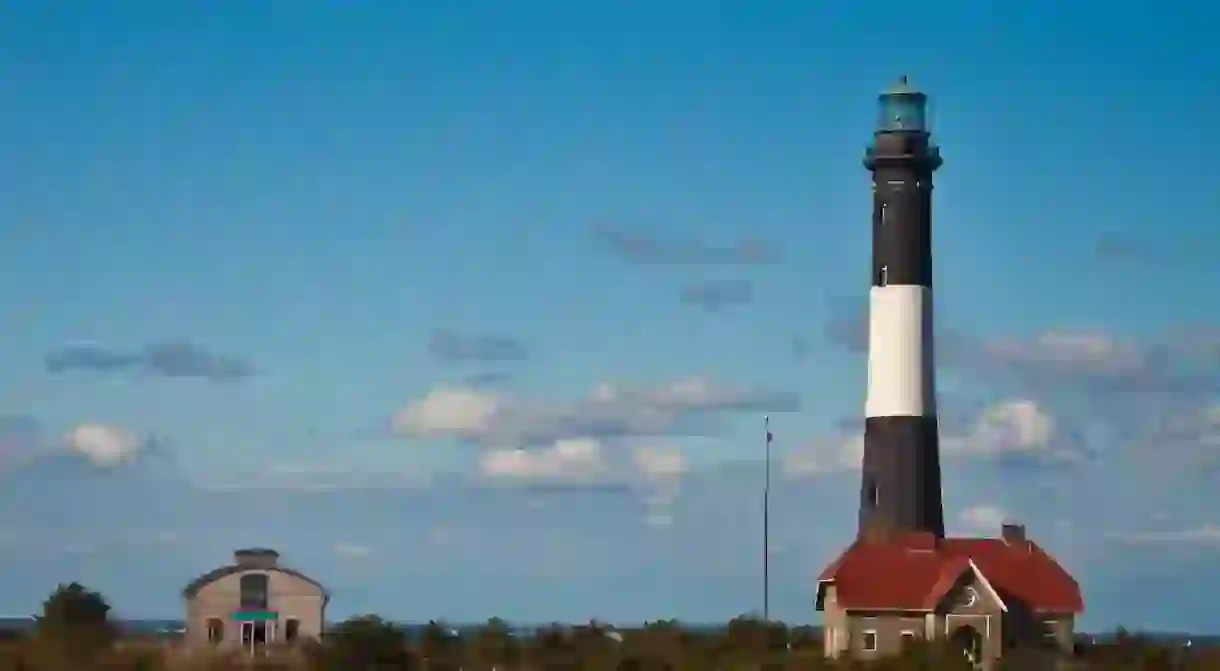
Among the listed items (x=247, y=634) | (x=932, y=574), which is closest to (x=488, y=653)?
(x=247, y=634)

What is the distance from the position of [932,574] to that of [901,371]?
571cm

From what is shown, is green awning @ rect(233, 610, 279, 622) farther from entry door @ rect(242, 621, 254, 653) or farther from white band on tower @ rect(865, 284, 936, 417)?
white band on tower @ rect(865, 284, 936, 417)

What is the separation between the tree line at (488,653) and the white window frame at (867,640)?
1.32 m

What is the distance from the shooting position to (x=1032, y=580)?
6300 cm

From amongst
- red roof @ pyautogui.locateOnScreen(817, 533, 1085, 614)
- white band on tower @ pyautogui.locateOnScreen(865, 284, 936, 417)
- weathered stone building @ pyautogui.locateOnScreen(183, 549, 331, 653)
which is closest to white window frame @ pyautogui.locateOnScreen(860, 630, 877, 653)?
red roof @ pyautogui.locateOnScreen(817, 533, 1085, 614)

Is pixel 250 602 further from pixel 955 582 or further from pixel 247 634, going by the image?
pixel 955 582

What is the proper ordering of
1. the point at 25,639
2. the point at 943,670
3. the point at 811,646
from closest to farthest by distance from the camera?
1. the point at 943,670
2. the point at 25,639
3. the point at 811,646

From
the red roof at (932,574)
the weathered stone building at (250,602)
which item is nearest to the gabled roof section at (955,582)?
the red roof at (932,574)

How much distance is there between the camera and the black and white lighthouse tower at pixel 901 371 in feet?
205

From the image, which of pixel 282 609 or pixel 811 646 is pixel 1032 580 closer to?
pixel 811 646

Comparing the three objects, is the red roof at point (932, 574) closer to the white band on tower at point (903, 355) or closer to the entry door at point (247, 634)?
the white band on tower at point (903, 355)

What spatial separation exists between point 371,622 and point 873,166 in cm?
2025

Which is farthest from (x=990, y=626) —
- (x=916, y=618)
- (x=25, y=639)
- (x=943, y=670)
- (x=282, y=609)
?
(x=25, y=639)

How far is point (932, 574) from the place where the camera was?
60.9 metres
